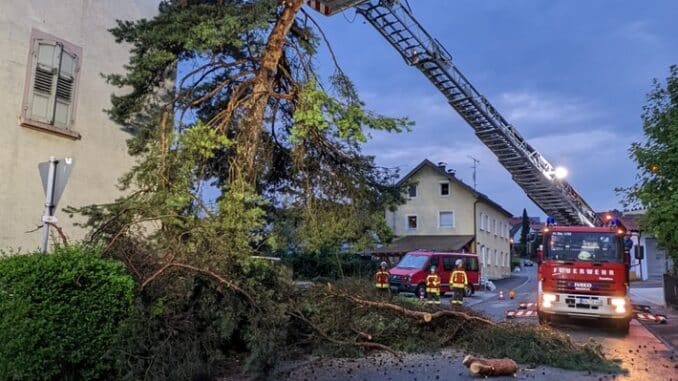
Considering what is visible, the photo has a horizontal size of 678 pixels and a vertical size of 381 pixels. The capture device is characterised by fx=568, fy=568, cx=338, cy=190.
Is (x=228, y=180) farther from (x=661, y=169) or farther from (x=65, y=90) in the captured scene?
(x=661, y=169)

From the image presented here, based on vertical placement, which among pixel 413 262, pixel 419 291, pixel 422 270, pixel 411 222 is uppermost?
pixel 411 222

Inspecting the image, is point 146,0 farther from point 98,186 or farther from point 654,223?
point 654,223

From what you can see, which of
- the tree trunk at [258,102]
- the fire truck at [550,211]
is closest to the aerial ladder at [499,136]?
the fire truck at [550,211]

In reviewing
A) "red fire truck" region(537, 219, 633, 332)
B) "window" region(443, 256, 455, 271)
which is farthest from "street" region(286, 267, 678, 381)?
"window" region(443, 256, 455, 271)

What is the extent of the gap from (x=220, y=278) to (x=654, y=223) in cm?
1006

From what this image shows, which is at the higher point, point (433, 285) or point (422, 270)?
point (422, 270)

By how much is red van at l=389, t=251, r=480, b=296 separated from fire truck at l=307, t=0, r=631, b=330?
469 cm

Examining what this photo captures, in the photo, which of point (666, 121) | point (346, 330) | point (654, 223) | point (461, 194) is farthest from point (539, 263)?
point (461, 194)

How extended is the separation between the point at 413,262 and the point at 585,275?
11.6 m

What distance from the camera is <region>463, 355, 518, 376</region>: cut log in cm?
760

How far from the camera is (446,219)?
138 ft

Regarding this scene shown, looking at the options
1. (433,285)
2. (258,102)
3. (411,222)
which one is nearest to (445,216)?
(411,222)

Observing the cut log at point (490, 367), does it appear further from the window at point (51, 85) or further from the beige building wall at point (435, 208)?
the beige building wall at point (435, 208)

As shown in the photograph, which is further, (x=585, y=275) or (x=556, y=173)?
(x=556, y=173)
